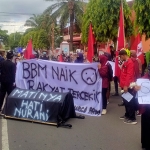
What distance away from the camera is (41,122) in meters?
6.74

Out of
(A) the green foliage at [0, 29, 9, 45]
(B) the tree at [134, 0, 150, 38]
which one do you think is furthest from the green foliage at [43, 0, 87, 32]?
(A) the green foliage at [0, 29, 9, 45]

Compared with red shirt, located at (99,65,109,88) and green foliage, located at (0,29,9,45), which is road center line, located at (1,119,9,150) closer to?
red shirt, located at (99,65,109,88)

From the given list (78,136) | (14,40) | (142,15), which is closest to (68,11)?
(142,15)

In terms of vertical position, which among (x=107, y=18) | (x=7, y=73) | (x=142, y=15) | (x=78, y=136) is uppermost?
(x=107, y=18)

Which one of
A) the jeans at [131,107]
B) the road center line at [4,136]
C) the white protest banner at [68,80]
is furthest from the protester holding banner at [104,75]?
the road center line at [4,136]

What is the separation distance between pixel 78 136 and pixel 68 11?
21473mm

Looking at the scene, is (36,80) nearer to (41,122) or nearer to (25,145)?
(41,122)

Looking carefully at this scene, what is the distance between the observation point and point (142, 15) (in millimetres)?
13812

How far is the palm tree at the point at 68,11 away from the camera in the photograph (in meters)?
25.9

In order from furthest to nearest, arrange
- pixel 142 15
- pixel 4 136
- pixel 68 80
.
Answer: pixel 142 15
pixel 68 80
pixel 4 136

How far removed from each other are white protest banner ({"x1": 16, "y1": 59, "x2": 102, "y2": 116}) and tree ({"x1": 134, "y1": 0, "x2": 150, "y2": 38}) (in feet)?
22.8

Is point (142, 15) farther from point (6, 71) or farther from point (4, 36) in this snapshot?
point (4, 36)

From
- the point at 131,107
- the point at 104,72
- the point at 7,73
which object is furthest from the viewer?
the point at 7,73

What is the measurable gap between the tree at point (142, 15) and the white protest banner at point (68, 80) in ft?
22.8
